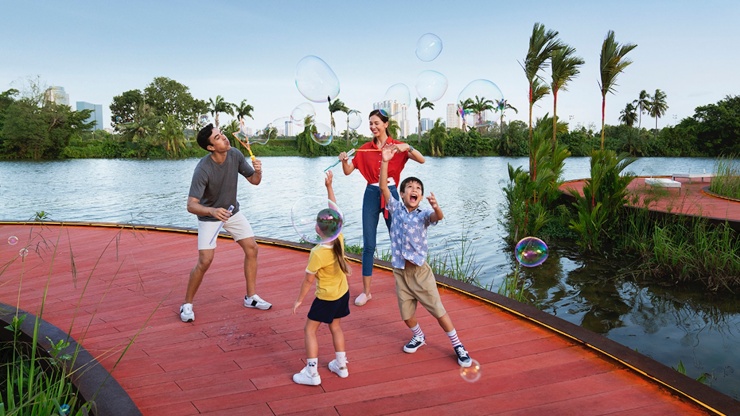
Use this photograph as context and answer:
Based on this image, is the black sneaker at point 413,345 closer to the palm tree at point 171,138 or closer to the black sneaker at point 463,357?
the black sneaker at point 463,357

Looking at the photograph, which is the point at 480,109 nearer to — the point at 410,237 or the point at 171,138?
the point at 410,237

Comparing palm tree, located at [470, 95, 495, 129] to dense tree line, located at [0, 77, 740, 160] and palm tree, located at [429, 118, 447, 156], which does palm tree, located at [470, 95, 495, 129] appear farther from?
palm tree, located at [429, 118, 447, 156]

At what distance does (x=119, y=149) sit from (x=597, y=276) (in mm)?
78651

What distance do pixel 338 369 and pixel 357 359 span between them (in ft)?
0.96

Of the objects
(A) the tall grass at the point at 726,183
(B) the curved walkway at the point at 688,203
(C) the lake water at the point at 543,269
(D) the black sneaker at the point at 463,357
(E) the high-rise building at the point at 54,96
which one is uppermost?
(E) the high-rise building at the point at 54,96

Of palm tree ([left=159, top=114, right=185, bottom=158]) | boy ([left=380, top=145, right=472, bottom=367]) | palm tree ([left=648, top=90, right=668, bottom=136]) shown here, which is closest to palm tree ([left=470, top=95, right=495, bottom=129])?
boy ([left=380, top=145, right=472, bottom=367])

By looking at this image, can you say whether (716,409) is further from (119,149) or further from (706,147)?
(119,149)

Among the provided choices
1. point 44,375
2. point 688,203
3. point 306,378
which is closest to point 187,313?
point 44,375

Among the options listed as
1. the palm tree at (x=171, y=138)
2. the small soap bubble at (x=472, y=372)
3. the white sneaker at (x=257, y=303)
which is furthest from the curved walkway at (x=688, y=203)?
the palm tree at (x=171, y=138)

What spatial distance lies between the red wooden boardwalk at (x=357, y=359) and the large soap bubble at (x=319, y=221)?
983 mm

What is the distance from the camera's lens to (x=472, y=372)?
11.2ft

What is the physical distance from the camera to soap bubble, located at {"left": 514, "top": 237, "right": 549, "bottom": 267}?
17.8 ft

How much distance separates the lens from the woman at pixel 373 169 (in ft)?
14.2

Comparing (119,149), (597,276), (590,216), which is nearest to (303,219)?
(597,276)
